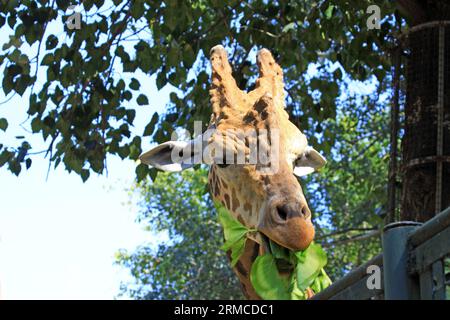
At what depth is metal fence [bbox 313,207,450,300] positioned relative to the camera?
3.11 m

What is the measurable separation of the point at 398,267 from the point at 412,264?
46mm

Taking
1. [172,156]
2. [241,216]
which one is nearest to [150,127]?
[172,156]

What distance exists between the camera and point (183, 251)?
20.9m

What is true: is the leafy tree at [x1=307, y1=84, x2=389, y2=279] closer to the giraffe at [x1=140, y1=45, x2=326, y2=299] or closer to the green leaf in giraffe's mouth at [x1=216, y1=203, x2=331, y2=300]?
the giraffe at [x1=140, y1=45, x2=326, y2=299]

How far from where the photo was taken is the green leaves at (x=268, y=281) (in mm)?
4711

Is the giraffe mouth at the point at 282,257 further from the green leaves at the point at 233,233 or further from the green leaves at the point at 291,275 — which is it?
the green leaves at the point at 233,233

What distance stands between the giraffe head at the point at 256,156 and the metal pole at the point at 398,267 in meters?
1.60

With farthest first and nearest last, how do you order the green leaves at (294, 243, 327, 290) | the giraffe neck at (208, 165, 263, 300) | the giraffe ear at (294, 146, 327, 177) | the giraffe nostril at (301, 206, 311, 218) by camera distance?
the giraffe ear at (294, 146, 327, 177) → the giraffe neck at (208, 165, 263, 300) → the giraffe nostril at (301, 206, 311, 218) → the green leaves at (294, 243, 327, 290)

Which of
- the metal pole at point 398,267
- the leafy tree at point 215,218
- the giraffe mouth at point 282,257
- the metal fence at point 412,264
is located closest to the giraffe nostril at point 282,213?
the giraffe mouth at point 282,257

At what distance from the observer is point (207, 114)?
912 cm

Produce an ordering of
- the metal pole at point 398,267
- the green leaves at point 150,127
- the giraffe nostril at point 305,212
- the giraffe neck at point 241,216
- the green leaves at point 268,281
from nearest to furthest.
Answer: the metal pole at point 398,267 → the green leaves at point 268,281 → the giraffe nostril at point 305,212 → the giraffe neck at point 241,216 → the green leaves at point 150,127

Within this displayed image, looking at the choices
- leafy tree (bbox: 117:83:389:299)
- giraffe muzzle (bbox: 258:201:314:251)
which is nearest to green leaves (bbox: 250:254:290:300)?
giraffe muzzle (bbox: 258:201:314:251)

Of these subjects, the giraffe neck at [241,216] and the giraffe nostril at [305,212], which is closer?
the giraffe nostril at [305,212]

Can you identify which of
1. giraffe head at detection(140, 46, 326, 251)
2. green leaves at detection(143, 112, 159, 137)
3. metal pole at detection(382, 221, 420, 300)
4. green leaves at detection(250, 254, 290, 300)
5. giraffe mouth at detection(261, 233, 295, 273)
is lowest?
metal pole at detection(382, 221, 420, 300)
